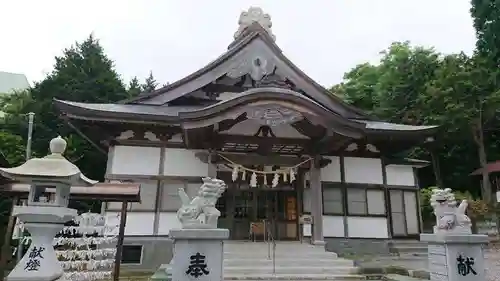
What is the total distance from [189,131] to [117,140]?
2.66 m

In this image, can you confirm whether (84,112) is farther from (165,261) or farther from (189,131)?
(165,261)

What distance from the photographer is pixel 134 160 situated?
11047 mm

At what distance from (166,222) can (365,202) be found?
21.4ft

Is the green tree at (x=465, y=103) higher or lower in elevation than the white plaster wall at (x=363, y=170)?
higher

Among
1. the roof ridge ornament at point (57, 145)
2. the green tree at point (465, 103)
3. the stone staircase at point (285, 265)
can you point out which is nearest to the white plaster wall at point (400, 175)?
the stone staircase at point (285, 265)

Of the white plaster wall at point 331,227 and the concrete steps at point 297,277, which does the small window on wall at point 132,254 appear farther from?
the white plaster wall at point 331,227

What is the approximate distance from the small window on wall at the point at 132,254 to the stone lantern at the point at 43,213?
4925 millimetres

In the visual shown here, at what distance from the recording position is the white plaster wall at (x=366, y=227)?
11.8 metres

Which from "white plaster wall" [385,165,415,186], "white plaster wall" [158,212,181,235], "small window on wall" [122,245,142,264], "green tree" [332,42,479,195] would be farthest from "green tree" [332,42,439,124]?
"small window on wall" [122,245,142,264]

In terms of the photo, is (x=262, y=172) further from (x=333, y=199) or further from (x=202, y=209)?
(x=202, y=209)

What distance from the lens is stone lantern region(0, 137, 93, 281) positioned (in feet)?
16.8

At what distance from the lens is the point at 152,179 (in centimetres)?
1095

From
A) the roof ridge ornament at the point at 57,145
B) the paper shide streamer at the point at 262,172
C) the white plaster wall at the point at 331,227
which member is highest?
the paper shide streamer at the point at 262,172

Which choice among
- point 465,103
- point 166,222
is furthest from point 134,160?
point 465,103
